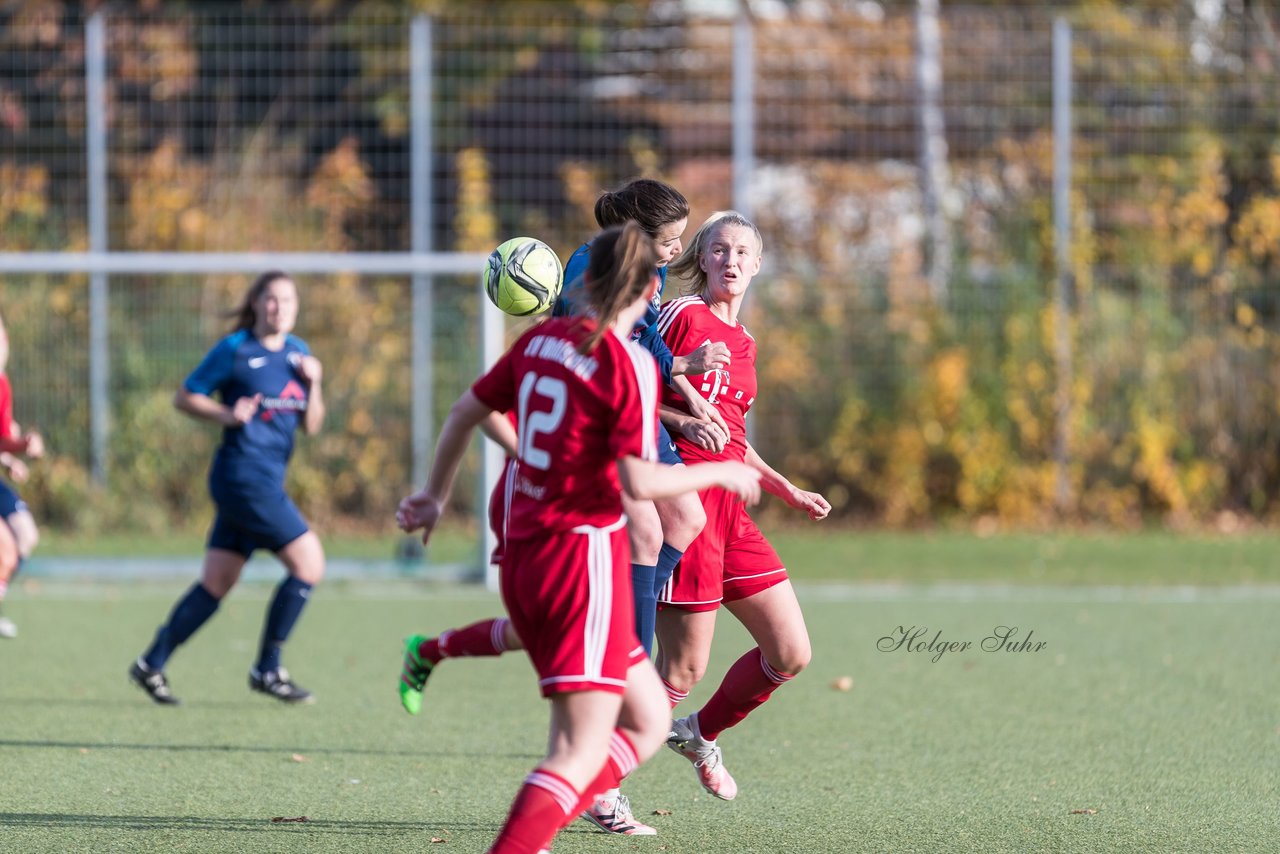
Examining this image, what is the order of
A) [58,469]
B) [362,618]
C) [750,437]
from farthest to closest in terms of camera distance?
[750,437]
[58,469]
[362,618]

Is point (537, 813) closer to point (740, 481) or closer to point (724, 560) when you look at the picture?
point (740, 481)

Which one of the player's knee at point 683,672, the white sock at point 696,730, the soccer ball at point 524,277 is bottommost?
the white sock at point 696,730

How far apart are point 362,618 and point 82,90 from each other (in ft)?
22.0

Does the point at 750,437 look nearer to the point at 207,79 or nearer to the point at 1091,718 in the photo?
the point at 207,79

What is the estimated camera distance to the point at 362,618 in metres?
9.80

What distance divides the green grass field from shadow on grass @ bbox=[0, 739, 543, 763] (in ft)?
0.06

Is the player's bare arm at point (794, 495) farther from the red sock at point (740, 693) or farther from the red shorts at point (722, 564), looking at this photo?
the red sock at point (740, 693)

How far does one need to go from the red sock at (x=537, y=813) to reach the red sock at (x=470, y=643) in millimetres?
1232

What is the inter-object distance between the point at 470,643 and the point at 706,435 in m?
1.02

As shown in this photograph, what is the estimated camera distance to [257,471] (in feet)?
23.5

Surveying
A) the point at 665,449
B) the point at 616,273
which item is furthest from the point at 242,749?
the point at 616,273

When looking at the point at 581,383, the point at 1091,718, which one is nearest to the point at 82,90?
the point at 1091,718

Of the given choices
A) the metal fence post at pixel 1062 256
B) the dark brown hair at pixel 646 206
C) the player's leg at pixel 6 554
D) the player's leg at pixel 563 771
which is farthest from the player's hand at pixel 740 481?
the metal fence post at pixel 1062 256

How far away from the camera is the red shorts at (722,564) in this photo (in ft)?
16.2
